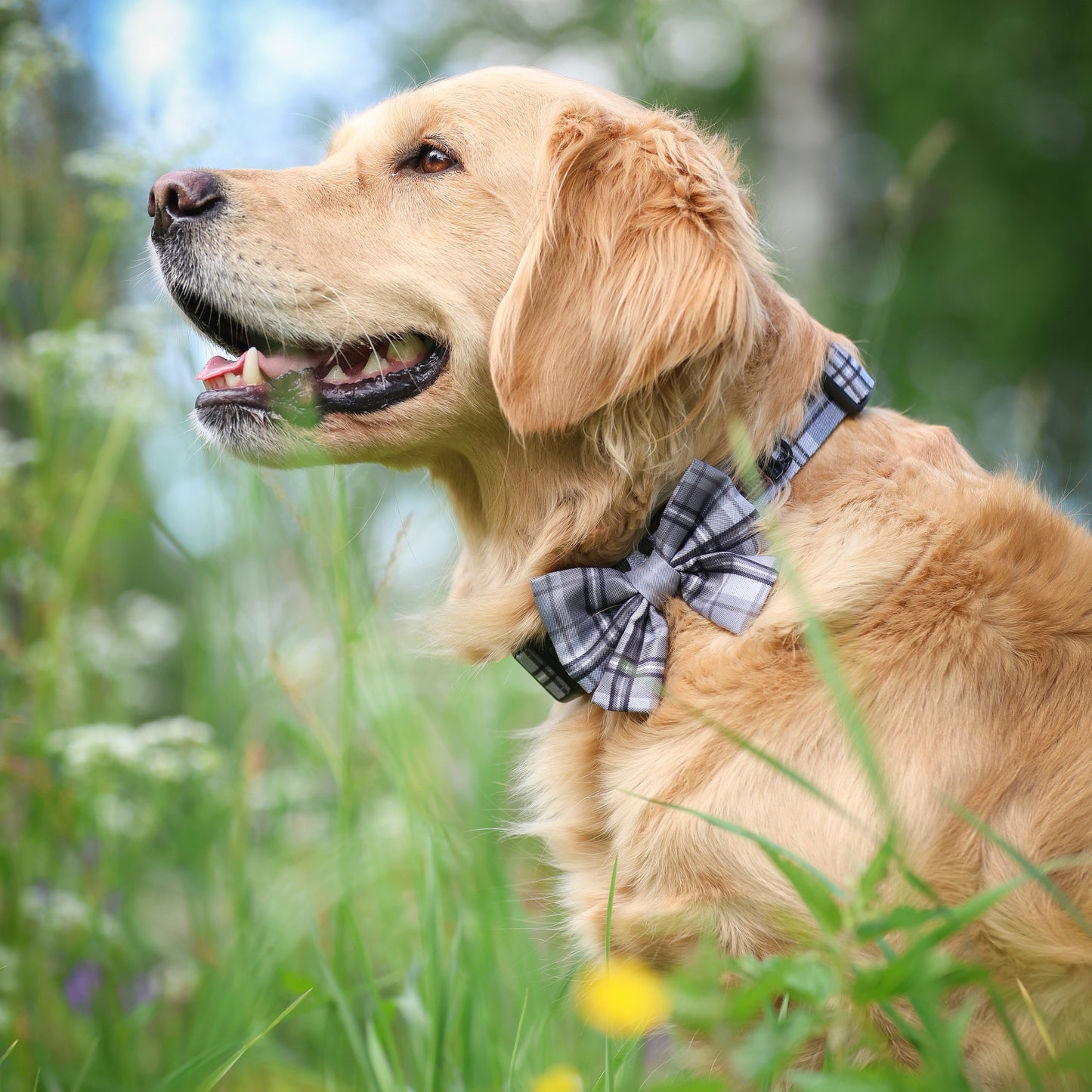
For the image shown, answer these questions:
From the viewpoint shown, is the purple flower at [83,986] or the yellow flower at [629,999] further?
the purple flower at [83,986]

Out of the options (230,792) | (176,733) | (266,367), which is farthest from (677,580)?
(230,792)

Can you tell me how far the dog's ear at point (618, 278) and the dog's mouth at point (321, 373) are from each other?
279mm

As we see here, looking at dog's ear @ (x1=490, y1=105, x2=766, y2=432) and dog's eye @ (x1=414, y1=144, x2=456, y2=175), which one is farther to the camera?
dog's eye @ (x1=414, y1=144, x2=456, y2=175)

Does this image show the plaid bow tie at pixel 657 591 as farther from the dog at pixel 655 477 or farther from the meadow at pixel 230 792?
the meadow at pixel 230 792

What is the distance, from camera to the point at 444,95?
7.39ft

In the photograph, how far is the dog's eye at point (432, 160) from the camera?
2227 mm

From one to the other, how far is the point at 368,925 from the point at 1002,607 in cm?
217

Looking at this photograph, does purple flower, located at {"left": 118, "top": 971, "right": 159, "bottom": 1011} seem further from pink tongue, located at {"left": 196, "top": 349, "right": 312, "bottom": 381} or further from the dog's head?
pink tongue, located at {"left": 196, "top": 349, "right": 312, "bottom": 381}

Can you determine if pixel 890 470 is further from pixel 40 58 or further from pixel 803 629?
pixel 40 58

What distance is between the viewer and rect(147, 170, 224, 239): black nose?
6.92 feet

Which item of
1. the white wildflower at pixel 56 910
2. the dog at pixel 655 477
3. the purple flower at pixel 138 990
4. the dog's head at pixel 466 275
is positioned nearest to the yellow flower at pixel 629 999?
the dog at pixel 655 477

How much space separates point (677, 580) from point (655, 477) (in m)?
0.24

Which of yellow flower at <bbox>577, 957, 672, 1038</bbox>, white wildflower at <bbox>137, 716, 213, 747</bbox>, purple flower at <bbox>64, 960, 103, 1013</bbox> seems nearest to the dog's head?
white wildflower at <bbox>137, 716, 213, 747</bbox>

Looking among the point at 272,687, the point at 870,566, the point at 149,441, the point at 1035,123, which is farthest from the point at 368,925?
the point at 1035,123
